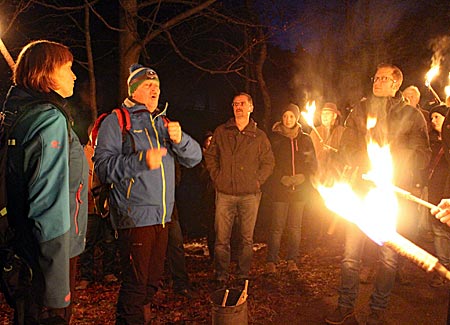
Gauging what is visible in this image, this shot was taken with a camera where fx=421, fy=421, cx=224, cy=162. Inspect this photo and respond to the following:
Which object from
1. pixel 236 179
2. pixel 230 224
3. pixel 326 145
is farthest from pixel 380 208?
pixel 326 145

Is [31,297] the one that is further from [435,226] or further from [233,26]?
[233,26]

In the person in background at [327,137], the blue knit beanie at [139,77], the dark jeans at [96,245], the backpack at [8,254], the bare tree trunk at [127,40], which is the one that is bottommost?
the dark jeans at [96,245]

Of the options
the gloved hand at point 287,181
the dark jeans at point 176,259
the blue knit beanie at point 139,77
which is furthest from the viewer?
the gloved hand at point 287,181

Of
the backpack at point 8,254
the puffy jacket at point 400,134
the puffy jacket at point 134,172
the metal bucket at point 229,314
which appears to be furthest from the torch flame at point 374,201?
the backpack at point 8,254

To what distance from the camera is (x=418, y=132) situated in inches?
181

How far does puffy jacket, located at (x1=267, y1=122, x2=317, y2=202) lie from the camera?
6.60 m

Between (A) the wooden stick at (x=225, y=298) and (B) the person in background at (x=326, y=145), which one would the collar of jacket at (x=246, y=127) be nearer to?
(B) the person in background at (x=326, y=145)

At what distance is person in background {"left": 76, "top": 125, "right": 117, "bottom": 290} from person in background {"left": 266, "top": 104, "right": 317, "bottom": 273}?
2.37 meters

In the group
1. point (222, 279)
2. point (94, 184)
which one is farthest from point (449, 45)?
point (94, 184)

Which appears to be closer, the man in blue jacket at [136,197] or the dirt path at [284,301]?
the man in blue jacket at [136,197]

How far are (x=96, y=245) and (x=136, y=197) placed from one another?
2514mm

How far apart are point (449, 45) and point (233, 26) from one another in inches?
272

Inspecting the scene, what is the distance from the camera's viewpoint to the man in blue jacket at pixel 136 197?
12.0 ft

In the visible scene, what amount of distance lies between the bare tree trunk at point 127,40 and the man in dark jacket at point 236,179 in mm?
2573
